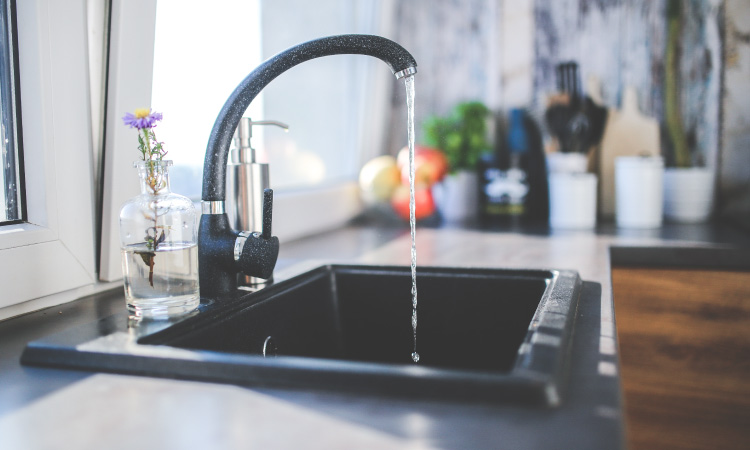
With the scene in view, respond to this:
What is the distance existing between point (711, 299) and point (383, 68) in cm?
120

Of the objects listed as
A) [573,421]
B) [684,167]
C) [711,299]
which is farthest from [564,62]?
[573,421]

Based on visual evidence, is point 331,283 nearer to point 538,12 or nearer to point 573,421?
point 573,421

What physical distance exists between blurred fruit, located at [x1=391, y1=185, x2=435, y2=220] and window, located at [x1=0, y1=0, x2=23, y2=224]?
1192 mm

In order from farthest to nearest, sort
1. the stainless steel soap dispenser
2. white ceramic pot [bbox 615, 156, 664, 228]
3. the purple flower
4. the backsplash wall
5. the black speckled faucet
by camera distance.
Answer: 1. the backsplash wall
2. white ceramic pot [bbox 615, 156, 664, 228]
3. the stainless steel soap dispenser
4. the black speckled faucet
5. the purple flower

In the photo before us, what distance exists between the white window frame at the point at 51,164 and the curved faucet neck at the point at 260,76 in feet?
0.71

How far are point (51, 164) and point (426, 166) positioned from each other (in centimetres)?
120

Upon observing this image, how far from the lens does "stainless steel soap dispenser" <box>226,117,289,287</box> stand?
0.98 m

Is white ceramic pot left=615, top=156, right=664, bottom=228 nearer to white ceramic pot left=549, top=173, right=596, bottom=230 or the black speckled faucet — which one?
white ceramic pot left=549, top=173, right=596, bottom=230

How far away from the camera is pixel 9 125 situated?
0.90 metres

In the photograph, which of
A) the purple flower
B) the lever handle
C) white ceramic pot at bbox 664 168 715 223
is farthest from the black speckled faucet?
white ceramic pot at bbox 664 168 715 223

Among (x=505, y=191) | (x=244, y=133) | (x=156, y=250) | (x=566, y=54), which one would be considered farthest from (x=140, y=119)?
(x=566, y=54)

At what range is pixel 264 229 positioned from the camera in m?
0.89

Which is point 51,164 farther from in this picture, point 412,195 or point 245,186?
point 412,195

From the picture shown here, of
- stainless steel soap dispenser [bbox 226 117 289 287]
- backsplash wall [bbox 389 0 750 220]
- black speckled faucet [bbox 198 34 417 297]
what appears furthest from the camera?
backsplash wall [bbox 389 0 750 220]
